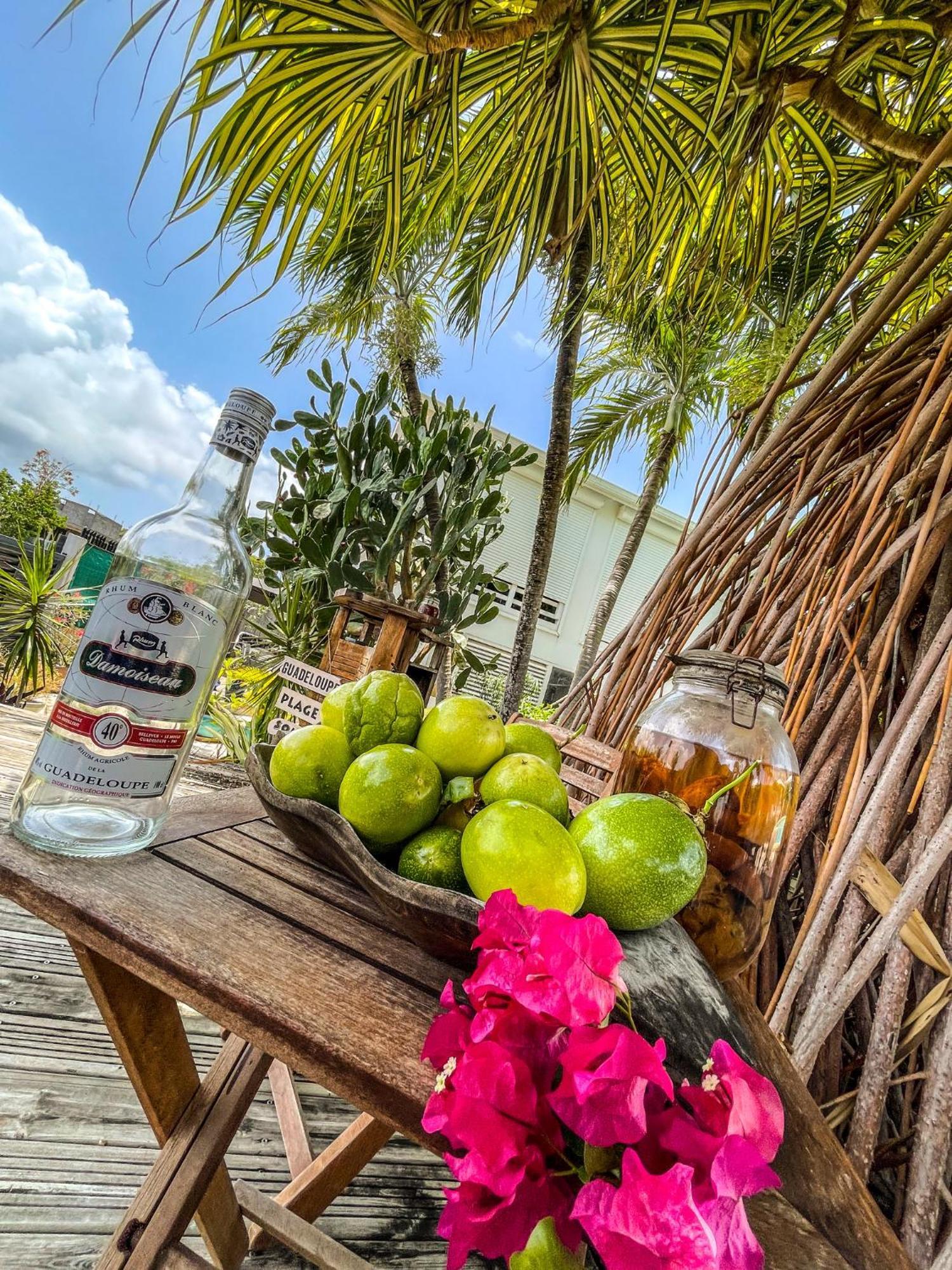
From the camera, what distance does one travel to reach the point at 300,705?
116 centimetres

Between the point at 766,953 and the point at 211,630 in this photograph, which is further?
the point at 766,953

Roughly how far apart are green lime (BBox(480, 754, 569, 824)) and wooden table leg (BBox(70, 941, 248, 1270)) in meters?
0.32

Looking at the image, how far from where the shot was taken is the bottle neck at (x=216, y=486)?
2.09ft

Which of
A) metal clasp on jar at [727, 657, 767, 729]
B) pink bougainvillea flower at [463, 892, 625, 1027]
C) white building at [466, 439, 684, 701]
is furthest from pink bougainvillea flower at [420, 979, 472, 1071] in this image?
A: white building at [466, 439, 684, 701]

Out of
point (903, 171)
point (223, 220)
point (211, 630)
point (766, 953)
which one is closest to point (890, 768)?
point (766, 953)

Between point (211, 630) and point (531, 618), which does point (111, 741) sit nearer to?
point (211, 630)

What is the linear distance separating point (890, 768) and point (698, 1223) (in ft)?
2.08

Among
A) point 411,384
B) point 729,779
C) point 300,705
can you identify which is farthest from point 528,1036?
point 411,384

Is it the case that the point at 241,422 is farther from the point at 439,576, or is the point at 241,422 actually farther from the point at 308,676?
the point at 439,576

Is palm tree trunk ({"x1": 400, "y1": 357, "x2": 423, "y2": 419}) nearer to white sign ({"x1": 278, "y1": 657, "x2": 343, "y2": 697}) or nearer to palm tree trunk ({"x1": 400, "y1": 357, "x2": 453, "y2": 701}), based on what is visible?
palm tree trunk ({"x1": 400, "y1": 357, "x2": 453, "y2": 701})

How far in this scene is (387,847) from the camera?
20.3 inches

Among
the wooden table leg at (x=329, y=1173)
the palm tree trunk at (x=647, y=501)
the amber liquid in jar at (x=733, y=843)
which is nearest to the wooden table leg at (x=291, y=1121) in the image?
→ the wooden table leg at (x=329, y=1173)

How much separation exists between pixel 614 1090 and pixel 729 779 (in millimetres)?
399

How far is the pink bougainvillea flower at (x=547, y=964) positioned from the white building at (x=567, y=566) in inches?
361
